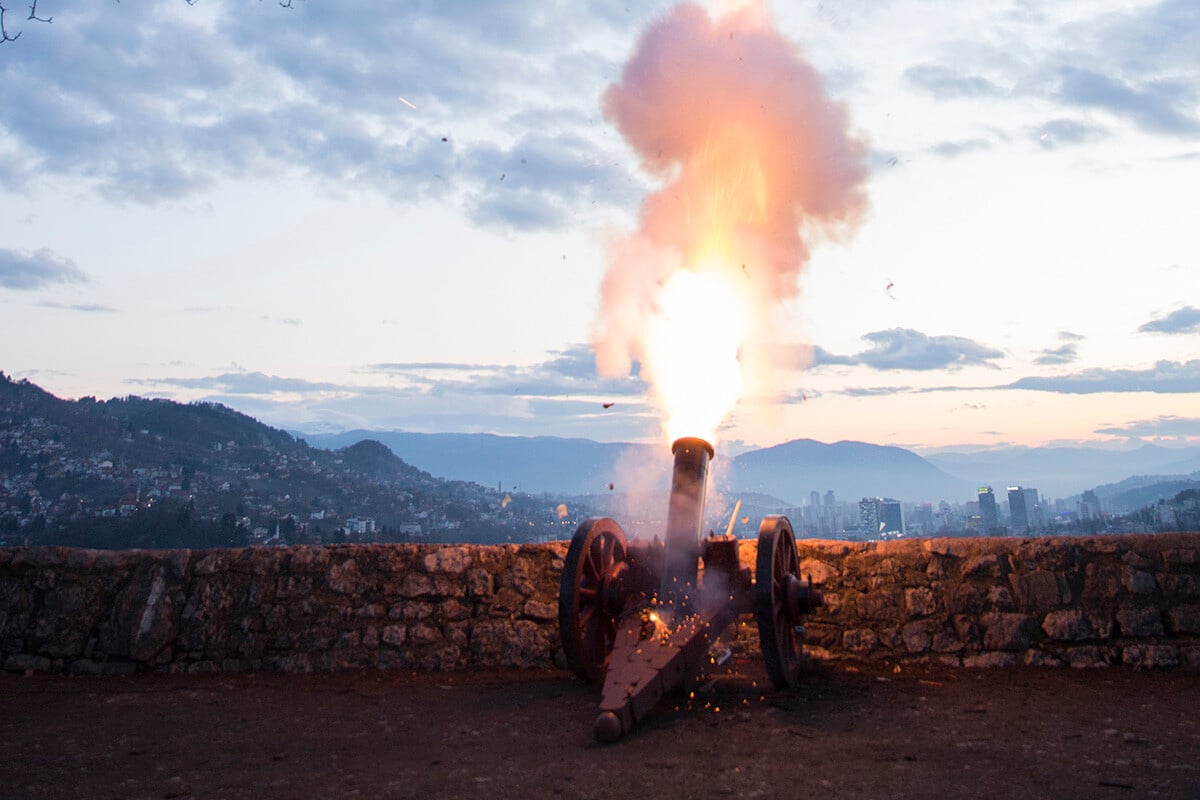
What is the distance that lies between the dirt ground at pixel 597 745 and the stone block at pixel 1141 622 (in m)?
0.43

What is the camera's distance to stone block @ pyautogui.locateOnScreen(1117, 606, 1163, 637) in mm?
7281

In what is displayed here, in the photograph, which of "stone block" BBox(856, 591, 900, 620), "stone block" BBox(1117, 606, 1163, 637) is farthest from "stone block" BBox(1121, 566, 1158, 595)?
"stone block" BBox(856, 591, 900, 620)

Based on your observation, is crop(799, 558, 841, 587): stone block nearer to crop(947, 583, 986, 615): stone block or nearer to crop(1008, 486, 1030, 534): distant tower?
crop(947, 583, 986, 615): stone block

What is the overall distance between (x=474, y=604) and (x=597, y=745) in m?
3.27

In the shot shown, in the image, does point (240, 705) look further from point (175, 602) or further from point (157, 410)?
point (157, 410)

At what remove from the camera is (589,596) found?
271 inches

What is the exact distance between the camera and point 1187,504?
40.0 metres

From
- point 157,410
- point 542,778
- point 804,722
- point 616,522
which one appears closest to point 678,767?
point 542,778

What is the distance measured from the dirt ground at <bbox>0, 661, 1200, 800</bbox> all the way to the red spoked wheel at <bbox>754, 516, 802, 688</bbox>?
24 centimetres

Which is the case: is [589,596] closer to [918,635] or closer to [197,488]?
[918,635]

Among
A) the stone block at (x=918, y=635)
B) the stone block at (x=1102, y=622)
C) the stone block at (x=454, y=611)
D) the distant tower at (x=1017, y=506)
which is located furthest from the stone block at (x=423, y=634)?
the distant tower at (x=1017, y=506)

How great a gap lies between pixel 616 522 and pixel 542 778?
9.68 feet

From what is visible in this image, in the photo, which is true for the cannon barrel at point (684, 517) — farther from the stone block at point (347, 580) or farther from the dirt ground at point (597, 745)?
the stone block at point (347, 580)

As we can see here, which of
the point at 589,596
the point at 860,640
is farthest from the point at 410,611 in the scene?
the point at 860,640
